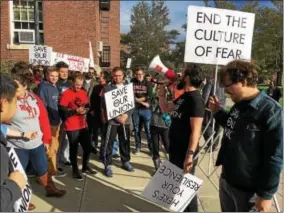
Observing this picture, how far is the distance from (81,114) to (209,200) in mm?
2206

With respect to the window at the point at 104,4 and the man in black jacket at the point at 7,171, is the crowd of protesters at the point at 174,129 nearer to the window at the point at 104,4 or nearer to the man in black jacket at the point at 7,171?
the man in black jacket at the point at 7,171

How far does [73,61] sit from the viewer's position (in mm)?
11500

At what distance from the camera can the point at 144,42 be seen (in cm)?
5459

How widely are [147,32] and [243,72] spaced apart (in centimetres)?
5407

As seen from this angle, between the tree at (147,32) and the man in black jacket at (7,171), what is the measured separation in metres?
50.6

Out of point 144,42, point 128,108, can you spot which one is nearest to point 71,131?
point 128,108

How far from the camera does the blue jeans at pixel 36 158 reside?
427cm

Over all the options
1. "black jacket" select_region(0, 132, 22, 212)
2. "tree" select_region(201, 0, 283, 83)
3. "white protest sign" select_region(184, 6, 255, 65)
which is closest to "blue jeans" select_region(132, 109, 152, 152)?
"white protest sign" select_region(184, 6, 255, 65)

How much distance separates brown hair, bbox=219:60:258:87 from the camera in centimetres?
283

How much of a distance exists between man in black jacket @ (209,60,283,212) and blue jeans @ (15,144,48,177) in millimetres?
2264

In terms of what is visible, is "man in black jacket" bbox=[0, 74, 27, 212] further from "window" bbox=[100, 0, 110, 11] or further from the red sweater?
"window" bbox=[100, 0, 110, 11]

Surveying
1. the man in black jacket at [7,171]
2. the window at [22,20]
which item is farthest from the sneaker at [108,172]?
the window at [22,20]

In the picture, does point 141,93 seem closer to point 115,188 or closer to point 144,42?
point 115,188

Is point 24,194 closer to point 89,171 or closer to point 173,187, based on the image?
point 173,187
